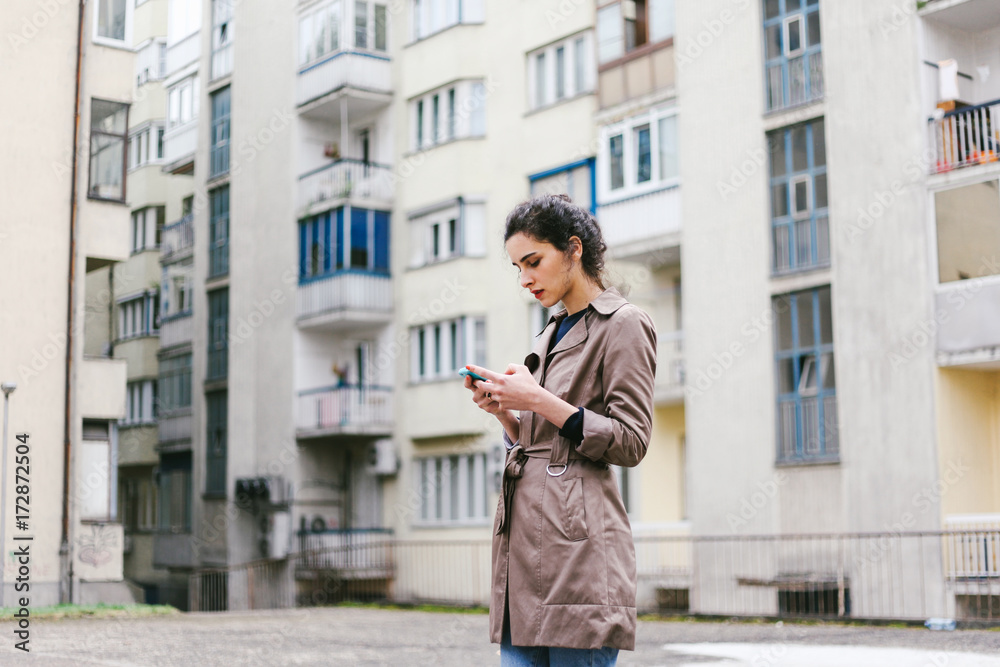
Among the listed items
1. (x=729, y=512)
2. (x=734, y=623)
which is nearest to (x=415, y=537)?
(x=729, y=512)

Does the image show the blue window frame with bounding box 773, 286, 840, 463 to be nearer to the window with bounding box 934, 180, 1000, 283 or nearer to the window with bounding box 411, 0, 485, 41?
the window with bounding box 934, 180, 1000, 283

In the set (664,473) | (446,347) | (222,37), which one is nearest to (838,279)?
(664,473)

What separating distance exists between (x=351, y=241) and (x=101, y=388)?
8251mm

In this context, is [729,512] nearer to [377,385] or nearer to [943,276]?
[943,276]

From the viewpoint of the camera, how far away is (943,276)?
65.1ft

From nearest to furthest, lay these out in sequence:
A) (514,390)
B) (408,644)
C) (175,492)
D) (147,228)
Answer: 1. (514,390)
2. (408,644)
3. (175,492)
4. (147,228)

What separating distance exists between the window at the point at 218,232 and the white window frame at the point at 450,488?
909 cm

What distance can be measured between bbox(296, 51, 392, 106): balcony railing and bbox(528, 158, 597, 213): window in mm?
5715

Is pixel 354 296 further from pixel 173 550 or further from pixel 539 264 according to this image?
pixel 539 264

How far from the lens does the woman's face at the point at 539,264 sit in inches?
142

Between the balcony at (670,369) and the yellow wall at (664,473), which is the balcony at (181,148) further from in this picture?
the yellow wall at (664,473)

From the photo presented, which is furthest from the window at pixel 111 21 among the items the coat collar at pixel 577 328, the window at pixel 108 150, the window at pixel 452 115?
the coat collar at pixel 577 328

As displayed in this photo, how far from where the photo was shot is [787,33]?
886 inches

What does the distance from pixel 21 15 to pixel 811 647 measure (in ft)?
58.9
